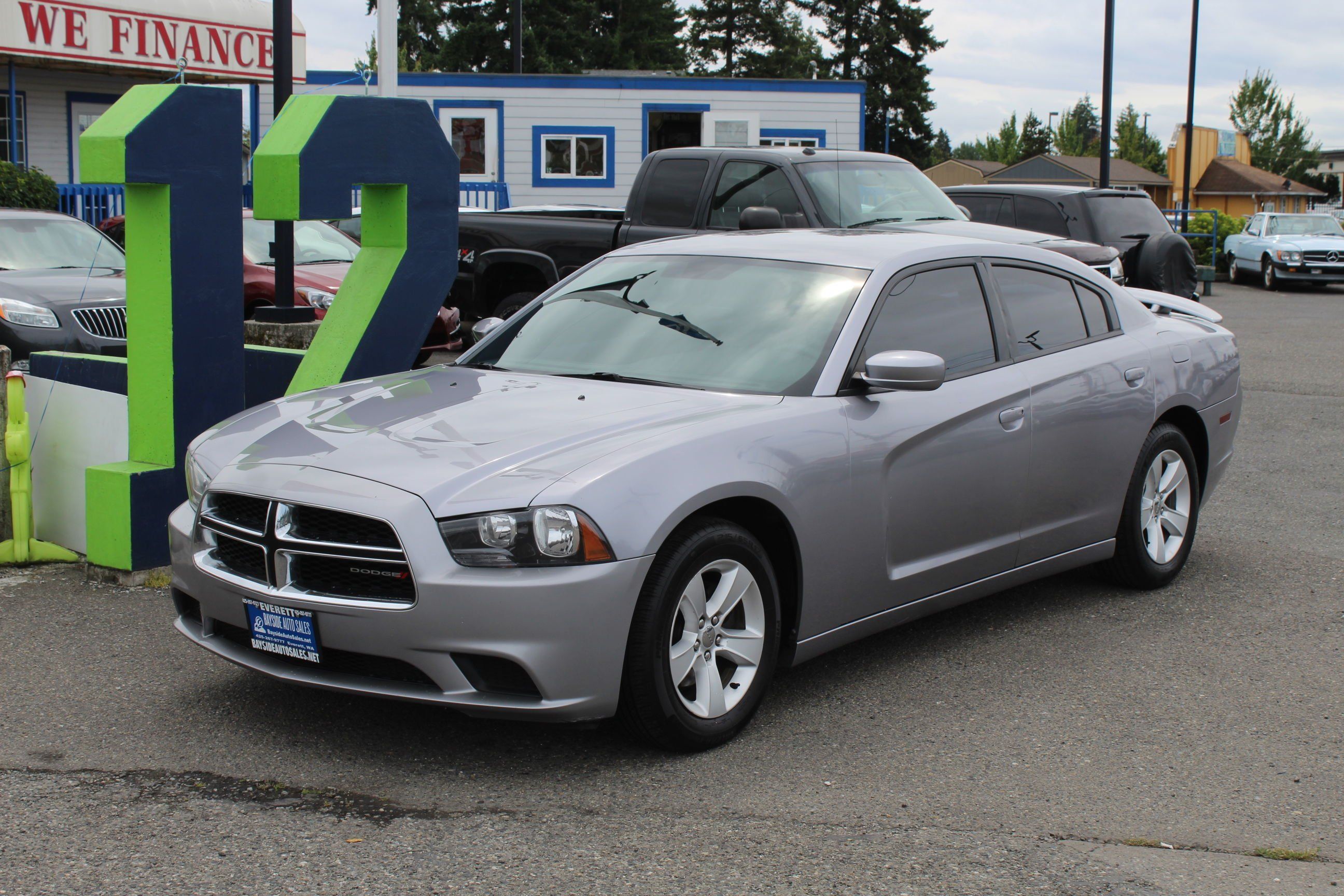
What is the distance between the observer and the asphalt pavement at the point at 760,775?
11.8 feet

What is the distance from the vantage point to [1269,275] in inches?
1177

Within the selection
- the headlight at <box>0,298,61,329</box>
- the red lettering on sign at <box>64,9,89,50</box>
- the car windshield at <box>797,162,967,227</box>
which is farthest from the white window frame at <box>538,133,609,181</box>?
the headlight at <box>0,298,61,329</box>

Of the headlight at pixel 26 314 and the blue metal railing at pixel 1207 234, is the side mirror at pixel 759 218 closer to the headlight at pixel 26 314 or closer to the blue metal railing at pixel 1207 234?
the headlight at pixel 26 314

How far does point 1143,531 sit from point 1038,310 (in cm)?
114

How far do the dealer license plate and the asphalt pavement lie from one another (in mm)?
346

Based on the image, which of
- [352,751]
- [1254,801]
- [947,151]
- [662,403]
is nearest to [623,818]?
[352,751]

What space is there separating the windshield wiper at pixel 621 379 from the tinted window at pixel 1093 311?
213 centimetres

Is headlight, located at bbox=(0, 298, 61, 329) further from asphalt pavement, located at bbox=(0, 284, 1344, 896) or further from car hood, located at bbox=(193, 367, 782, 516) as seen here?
car hood, located at bbox=(193, 367, 782, 516)

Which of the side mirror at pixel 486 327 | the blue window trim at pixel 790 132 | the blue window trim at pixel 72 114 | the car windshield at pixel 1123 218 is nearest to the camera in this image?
the side mirror at pixel 486 327

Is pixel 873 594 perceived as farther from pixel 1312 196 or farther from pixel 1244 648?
pixel 1312 196

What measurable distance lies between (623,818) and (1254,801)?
1802mm

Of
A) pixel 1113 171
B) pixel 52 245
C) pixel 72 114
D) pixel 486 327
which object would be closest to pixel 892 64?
pixel 1113 171

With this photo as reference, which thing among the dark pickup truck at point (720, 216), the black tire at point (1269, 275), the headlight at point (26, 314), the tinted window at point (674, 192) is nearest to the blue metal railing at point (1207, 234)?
→ the black tire at point (1269, 275)

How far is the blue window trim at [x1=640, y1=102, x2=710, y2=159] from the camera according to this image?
2808 cm
